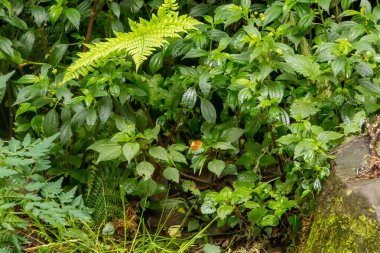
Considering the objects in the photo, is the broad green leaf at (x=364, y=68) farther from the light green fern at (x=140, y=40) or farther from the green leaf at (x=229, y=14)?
the light green fern at (x=140, y=40)

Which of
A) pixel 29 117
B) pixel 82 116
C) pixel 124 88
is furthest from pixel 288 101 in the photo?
pixel 29 117

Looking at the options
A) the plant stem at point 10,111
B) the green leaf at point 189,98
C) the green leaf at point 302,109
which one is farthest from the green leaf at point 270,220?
the plant stem at point 10,111

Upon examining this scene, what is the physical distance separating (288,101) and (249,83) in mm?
376

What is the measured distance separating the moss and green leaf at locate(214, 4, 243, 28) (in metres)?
1.04

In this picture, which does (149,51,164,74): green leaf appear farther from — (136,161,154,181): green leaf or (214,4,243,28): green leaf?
(136,161,154,181): green leaf

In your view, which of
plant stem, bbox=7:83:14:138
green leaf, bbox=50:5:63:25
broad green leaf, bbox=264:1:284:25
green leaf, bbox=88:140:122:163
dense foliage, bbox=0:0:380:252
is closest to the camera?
dense foliage, bbox=0:0:380:252

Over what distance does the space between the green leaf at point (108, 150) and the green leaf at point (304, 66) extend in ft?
3.23

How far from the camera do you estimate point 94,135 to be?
3.71m

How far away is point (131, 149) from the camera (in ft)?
10.4

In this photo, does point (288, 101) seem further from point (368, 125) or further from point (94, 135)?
point (94, 135)

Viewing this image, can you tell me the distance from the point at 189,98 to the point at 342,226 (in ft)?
3.68

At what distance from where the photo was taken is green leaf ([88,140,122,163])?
320 cm

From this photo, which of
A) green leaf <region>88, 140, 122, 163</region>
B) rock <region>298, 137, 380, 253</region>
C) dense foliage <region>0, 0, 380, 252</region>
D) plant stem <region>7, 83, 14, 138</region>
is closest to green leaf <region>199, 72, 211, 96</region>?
dense foliage <region>0, 0, 380, 252</region>

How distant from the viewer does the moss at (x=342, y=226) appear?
259 centimetres
